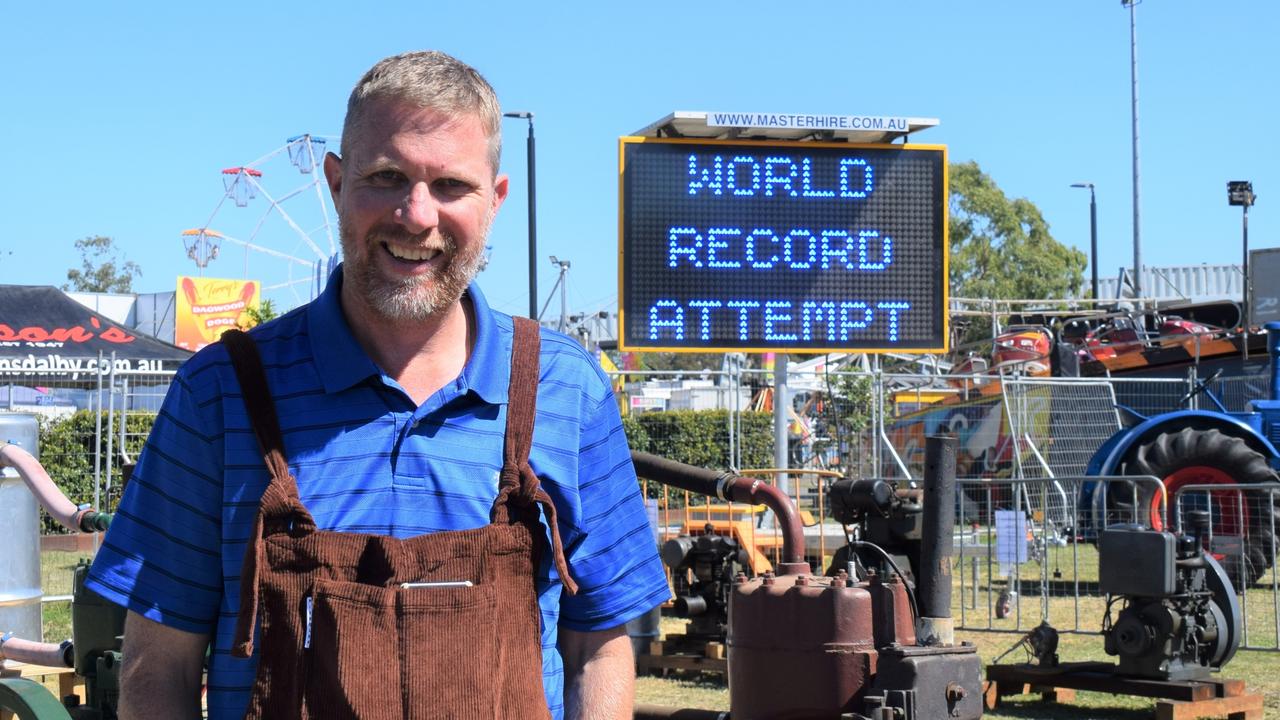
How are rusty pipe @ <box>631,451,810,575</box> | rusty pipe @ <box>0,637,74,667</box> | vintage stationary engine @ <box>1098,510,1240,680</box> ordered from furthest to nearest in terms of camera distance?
vintage stationary engine @ <box>1098,510,1240,680</box>
rusty pipe @ <box>631,451,810,575</box>
rusty pipe @ <box>0,637,74,667</box>

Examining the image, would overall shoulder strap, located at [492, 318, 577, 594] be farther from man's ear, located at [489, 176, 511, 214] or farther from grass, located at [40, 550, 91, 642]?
grass, located at [40, 550, 91, 642]

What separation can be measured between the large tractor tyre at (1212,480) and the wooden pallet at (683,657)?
4.95 meters

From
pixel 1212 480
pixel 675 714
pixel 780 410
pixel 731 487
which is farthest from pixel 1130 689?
pixel 1212 480

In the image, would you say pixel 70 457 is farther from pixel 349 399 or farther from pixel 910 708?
pixel 349 399

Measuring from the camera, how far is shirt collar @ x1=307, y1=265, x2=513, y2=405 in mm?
2029

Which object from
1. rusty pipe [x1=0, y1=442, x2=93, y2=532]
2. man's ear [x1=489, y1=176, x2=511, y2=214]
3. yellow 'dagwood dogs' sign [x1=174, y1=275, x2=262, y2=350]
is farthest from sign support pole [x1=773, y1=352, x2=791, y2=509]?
yellow 'dagwood dogs' sign [x1=174, y1=275, x2=262, y2=350]

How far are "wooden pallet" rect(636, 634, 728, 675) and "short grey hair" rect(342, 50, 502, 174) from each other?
670 cm

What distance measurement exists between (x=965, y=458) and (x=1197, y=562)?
9.33 metres

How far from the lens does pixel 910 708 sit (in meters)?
4.62

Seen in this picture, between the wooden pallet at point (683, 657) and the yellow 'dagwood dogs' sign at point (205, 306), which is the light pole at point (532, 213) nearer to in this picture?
the wooden pallet at point (683, 657)

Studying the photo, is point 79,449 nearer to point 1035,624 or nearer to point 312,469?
point 1035,624

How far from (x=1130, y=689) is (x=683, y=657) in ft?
8.04

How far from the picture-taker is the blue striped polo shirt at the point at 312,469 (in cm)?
197

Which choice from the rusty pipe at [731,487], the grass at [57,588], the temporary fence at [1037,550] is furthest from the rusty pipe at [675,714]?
the grass at [57,588]
